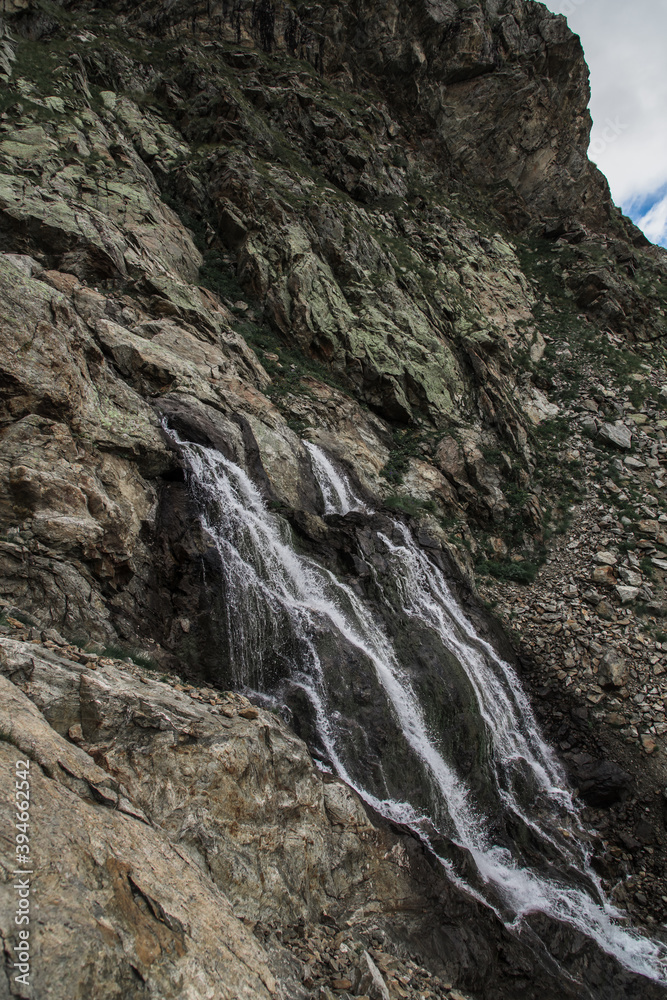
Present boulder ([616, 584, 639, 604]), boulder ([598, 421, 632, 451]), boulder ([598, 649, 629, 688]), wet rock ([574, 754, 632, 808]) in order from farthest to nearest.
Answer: boulder ([598, 421, 632, 451])
boulder ([616, 584, 639, 604])
boulder ([598, 649, 629, 688])
wet rock ([574, 754, 632, 808])

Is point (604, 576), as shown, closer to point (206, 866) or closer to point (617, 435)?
point (617, 435)

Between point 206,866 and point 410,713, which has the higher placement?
point 410,713

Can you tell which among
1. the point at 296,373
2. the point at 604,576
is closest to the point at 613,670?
the point at 604,576

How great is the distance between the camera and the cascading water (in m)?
7.94

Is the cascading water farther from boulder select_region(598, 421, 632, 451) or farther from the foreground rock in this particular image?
boulder select_region(598, 421, 632, 451)

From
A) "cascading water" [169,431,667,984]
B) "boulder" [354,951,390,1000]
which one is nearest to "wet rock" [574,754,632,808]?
"cascading water" [169,431,667,984]

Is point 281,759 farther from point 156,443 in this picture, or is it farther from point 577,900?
point 156,443

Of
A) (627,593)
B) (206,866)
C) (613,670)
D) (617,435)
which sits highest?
(617,435)

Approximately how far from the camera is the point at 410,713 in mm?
9398

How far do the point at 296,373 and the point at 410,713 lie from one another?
12880 millimetres

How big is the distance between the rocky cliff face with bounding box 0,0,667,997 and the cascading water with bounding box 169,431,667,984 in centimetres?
63

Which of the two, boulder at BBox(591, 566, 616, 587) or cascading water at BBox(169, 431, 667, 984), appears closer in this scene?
cascading water at BBox(169, 431, 667, 984)

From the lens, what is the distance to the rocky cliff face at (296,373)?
5.49 metres

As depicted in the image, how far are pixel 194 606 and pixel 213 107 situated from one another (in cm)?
2732
